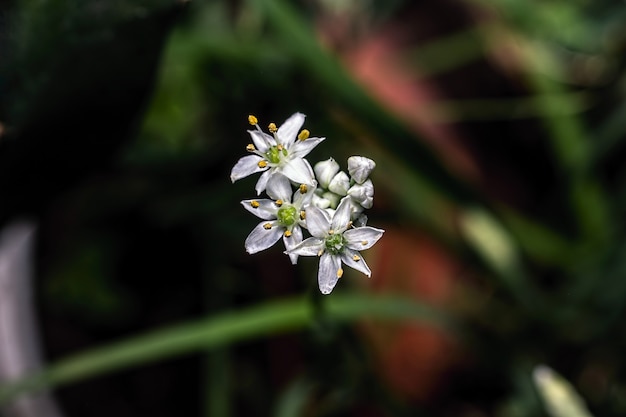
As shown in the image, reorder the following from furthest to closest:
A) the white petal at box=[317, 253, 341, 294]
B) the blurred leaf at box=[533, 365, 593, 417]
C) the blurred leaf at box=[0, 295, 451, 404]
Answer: the blurred leaf at box=[0, 295, 451, 404]
the blurred leaf at box=[533, 365, 593, 417]
the white petal at box=[317, 253, 341, 294]

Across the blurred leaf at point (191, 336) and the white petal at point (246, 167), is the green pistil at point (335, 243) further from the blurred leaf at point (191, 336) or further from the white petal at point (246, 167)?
the blurred leaf at point (191, 336)

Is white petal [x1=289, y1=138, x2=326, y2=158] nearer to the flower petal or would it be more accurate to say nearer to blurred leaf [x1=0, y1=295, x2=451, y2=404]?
the flower petal

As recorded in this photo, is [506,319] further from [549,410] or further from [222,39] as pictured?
[222,39]

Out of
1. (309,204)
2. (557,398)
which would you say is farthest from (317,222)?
(557,398)

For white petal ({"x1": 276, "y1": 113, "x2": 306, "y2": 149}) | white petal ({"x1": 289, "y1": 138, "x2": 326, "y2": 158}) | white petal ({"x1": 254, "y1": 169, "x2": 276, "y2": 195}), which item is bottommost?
white petal ({"x1": 254, "y1": 169, "x2": 276, "y2": 195})

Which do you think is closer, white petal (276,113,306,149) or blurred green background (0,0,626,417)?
white petal (276,113,306,149)

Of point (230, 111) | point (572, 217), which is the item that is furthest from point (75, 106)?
point (572, 217)

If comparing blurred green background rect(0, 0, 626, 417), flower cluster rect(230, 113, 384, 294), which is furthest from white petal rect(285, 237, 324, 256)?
blurred green background rect(0, 0, 626, 417)

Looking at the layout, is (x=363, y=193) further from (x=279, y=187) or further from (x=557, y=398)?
(x=557, y=398)
